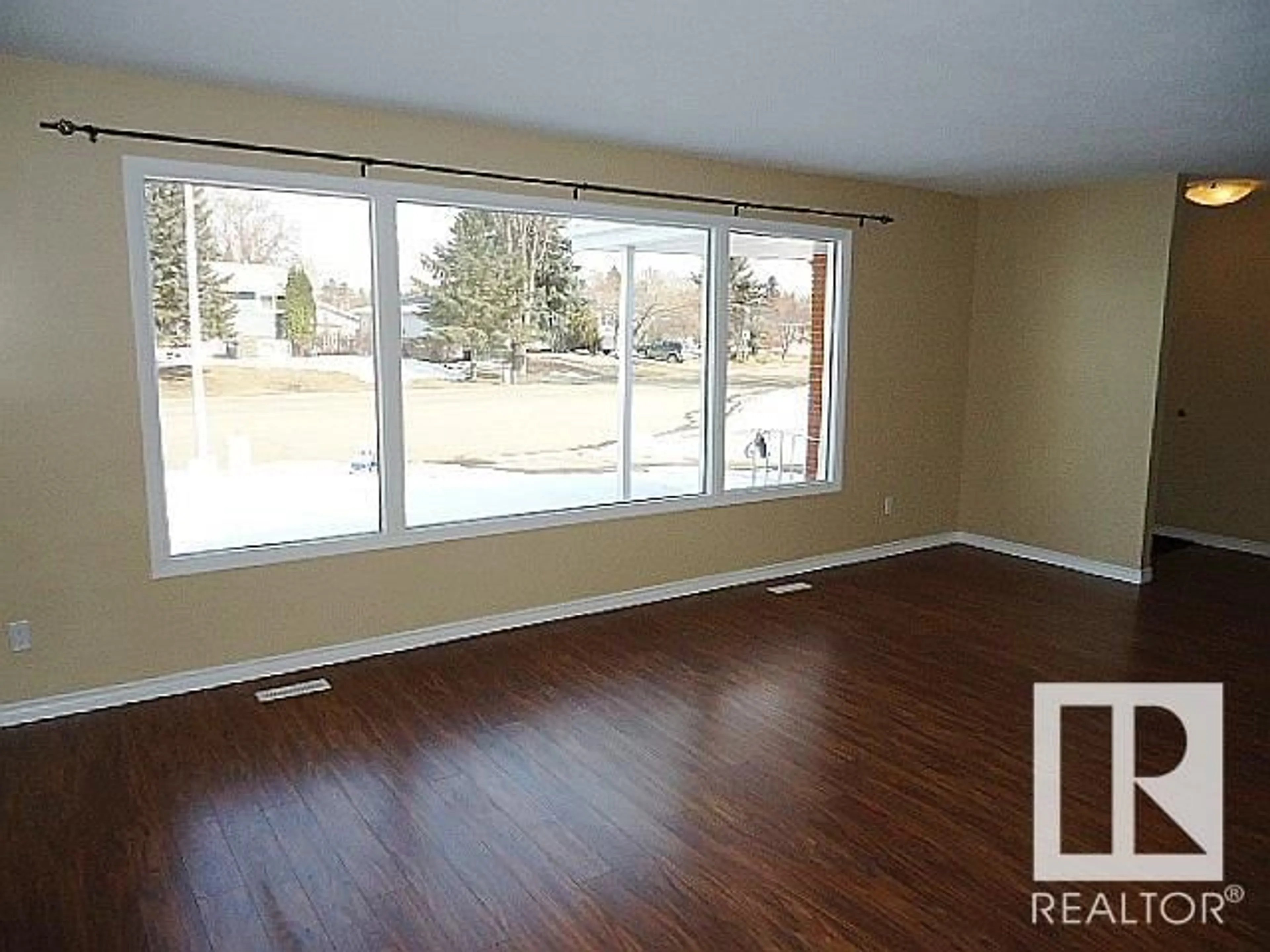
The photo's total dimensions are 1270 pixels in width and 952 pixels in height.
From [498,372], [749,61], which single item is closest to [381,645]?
[498,372]

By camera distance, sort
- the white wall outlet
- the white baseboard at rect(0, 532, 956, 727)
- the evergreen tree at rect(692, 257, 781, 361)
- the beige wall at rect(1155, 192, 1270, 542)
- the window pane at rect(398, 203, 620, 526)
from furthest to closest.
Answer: the beige wall at rect(1155, 192, 1270, 542), the evergreen tree at rect(692, 257, 781, 361), the window pane at rect(398, 203, 620, 526), the white baseboard at rect(0, 532, 956, 727), the white wall outlet

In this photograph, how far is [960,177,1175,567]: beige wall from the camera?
552 cm

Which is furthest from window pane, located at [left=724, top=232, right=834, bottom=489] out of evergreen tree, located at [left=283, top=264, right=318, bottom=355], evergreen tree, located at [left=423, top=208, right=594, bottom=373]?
evergreen tree, located at [left=283, top=264, right=318, bottom=355]

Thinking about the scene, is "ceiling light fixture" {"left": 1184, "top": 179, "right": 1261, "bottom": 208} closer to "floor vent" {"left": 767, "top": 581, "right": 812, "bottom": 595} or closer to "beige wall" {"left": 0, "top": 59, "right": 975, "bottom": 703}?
"beige wall" {"left": 0, "top": 59, "right": 975, "bottom": 703}

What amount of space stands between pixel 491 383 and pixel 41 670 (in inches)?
90.2

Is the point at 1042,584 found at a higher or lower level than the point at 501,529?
lower

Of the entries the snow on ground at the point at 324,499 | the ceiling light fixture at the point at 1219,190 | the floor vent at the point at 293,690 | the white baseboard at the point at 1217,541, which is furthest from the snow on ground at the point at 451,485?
the white baseboard at the point at 1217,541

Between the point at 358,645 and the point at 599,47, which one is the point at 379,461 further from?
the point at 599,47

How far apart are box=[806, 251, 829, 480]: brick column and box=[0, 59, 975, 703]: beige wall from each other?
20.6 inches

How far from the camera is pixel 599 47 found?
2.92 meters

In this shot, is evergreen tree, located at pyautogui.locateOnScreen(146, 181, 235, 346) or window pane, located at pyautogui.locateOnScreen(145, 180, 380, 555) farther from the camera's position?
window pane, located at pyautogui.locateOnScreen(145, 180, 380, 555)

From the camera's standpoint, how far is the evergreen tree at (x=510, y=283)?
173 inches

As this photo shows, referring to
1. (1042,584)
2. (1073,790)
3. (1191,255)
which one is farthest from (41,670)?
(1191,255)

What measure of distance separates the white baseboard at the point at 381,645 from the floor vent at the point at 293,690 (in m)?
0.15
